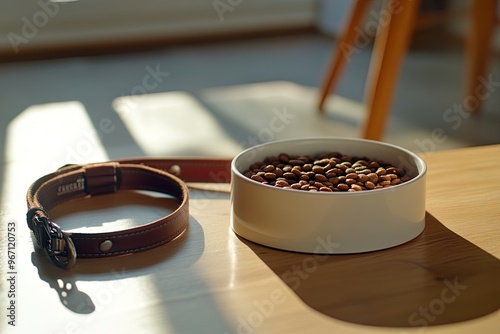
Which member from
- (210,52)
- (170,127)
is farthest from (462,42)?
(170,127)

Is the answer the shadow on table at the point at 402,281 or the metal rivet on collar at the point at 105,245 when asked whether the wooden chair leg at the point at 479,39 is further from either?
the metal rivet on collar at the point at 105,245

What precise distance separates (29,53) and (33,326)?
2552 mm

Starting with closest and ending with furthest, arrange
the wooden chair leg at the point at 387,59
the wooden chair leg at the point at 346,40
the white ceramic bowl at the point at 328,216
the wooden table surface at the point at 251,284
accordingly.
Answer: the wooden table surface at the point at 251,284
the white ceramic bowl at the point at 328,216
the wooden chair leg at the point at 387,59
the wooden chair leg at the point at 346,40

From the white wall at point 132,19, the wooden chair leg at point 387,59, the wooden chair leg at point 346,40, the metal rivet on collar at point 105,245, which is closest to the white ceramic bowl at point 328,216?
the metal rivet on collar at point 105,245

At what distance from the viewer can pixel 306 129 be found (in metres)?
2.18

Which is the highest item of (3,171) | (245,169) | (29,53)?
(245,169)

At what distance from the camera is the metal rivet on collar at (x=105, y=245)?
72cm

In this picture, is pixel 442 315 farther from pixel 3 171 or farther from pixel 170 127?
pixel 170 127

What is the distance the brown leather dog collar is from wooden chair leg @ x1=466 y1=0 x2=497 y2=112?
143cm

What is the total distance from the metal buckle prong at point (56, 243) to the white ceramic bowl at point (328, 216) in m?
0.16

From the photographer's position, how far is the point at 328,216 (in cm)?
72

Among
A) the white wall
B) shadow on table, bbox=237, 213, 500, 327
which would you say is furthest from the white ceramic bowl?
the white wall

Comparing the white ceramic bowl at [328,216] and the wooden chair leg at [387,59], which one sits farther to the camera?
the wooden chair leg at [387,59]

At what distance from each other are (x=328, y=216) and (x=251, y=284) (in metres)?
0.09
